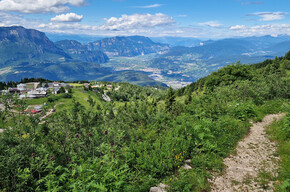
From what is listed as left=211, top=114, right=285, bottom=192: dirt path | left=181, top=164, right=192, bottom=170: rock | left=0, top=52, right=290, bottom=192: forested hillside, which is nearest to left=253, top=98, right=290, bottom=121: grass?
left=0, top=52, right=290, bottom=192: forested hillside

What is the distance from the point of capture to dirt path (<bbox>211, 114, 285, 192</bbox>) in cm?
623

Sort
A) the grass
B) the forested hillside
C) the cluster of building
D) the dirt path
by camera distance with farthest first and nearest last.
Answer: the cluster of building
the grass
the dirt path
the forested hillside

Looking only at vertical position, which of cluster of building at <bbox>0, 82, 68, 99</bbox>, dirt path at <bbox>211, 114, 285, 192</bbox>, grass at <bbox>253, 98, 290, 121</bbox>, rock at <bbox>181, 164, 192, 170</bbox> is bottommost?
cluster of building at <bbox>0, 82, 68, 99</bbox>

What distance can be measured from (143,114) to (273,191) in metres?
11.2

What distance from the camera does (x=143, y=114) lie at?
1597 cm

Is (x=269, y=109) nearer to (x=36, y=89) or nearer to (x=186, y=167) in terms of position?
(x=186, y=167)

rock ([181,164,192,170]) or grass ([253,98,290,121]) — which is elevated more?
grass ([253,98,290,121])

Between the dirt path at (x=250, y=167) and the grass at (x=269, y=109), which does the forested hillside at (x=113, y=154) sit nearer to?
the grass at (x=269, y=109)

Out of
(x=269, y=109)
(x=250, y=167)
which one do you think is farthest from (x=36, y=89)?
(x=250, y=167)

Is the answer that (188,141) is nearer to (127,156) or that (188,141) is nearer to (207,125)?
(207,125)

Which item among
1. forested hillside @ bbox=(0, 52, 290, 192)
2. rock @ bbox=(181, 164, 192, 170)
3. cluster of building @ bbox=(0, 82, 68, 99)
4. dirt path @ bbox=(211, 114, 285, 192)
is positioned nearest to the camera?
forested hillside @ bbox=(0, 52, 290, 192)

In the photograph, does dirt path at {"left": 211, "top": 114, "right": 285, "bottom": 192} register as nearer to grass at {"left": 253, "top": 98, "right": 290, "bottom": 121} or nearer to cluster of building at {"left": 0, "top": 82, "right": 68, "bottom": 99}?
grass at {"left": 253, "top": 98, "right": 290, "bottom": 121}

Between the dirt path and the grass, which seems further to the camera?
the grass

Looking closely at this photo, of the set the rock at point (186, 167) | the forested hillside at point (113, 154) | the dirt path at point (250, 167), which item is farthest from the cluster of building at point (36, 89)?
the dirt path at point (250, 167)
